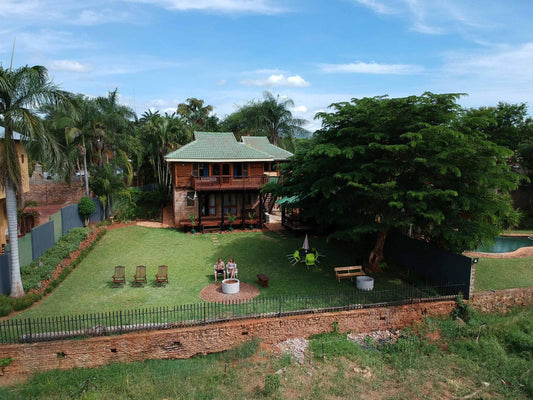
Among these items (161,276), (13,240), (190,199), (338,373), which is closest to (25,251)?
(13,240)

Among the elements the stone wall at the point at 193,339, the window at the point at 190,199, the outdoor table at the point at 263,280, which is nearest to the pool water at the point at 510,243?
the stone wall at the point at 193,339

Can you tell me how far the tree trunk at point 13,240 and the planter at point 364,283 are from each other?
14.2 meters

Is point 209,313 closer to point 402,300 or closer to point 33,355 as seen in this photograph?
point 33,355

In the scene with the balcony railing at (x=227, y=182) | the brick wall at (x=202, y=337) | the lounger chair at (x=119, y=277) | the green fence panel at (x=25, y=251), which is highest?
the balcony railing at (x=227, y=182)

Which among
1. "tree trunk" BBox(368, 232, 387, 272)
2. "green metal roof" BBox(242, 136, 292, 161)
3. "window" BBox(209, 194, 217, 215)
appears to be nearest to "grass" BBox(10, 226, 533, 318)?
"tree trunk" BBox(368, 232, 387, 272)

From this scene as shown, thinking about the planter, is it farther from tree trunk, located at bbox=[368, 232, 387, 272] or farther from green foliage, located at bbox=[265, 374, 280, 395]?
green foliage, located at bbox=[265, 374, 280, 395]

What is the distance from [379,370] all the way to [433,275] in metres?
6.80

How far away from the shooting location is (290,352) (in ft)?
41.2

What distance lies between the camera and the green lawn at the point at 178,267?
14.5 m

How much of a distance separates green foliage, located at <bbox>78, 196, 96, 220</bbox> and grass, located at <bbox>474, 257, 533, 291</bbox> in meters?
24.2

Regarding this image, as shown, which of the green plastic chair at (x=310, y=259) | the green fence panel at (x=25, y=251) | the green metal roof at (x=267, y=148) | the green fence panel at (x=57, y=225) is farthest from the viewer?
the green metal roof at (x=267, y=148)

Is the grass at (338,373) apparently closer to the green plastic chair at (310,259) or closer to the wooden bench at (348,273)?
the wooden bench at (348,273)

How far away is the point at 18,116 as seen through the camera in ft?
43.2

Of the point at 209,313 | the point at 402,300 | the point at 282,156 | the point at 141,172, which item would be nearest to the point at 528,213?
the point at 282,156
